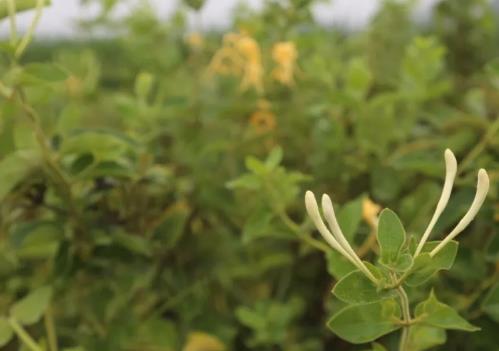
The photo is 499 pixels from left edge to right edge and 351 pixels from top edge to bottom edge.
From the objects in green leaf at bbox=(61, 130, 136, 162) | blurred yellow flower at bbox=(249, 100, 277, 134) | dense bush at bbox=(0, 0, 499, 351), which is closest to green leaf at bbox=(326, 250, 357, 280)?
dense bush at bbox=(0, 0, 499, 351)

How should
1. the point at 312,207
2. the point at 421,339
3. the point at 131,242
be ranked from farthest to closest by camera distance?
1. the point at 131,242
2. the point at 421,339
3. the point at 312,207

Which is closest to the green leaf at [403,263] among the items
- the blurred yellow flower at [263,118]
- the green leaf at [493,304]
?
the green leaf at [493,304]

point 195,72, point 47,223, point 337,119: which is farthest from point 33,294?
point 195,72

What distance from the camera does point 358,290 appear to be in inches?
10.5

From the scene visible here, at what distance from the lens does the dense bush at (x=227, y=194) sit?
416 mm

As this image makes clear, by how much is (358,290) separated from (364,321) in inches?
1.5

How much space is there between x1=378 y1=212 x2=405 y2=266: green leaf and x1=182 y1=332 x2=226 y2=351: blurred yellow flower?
25 cm

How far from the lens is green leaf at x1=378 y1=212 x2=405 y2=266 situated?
26cm

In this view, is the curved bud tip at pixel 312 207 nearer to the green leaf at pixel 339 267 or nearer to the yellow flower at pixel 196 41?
the green leaf at pixel 339 267

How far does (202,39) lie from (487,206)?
1.10ft

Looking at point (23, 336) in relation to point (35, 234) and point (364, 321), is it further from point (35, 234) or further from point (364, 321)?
point (364, 321)

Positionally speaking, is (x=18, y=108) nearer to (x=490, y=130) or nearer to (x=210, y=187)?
(x=210, y=187)

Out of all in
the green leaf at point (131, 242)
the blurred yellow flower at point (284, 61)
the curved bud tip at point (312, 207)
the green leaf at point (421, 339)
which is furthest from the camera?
the blurred yellow flower at point (284, 61)

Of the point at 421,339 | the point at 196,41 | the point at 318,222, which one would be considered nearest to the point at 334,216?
the point at 318,222
